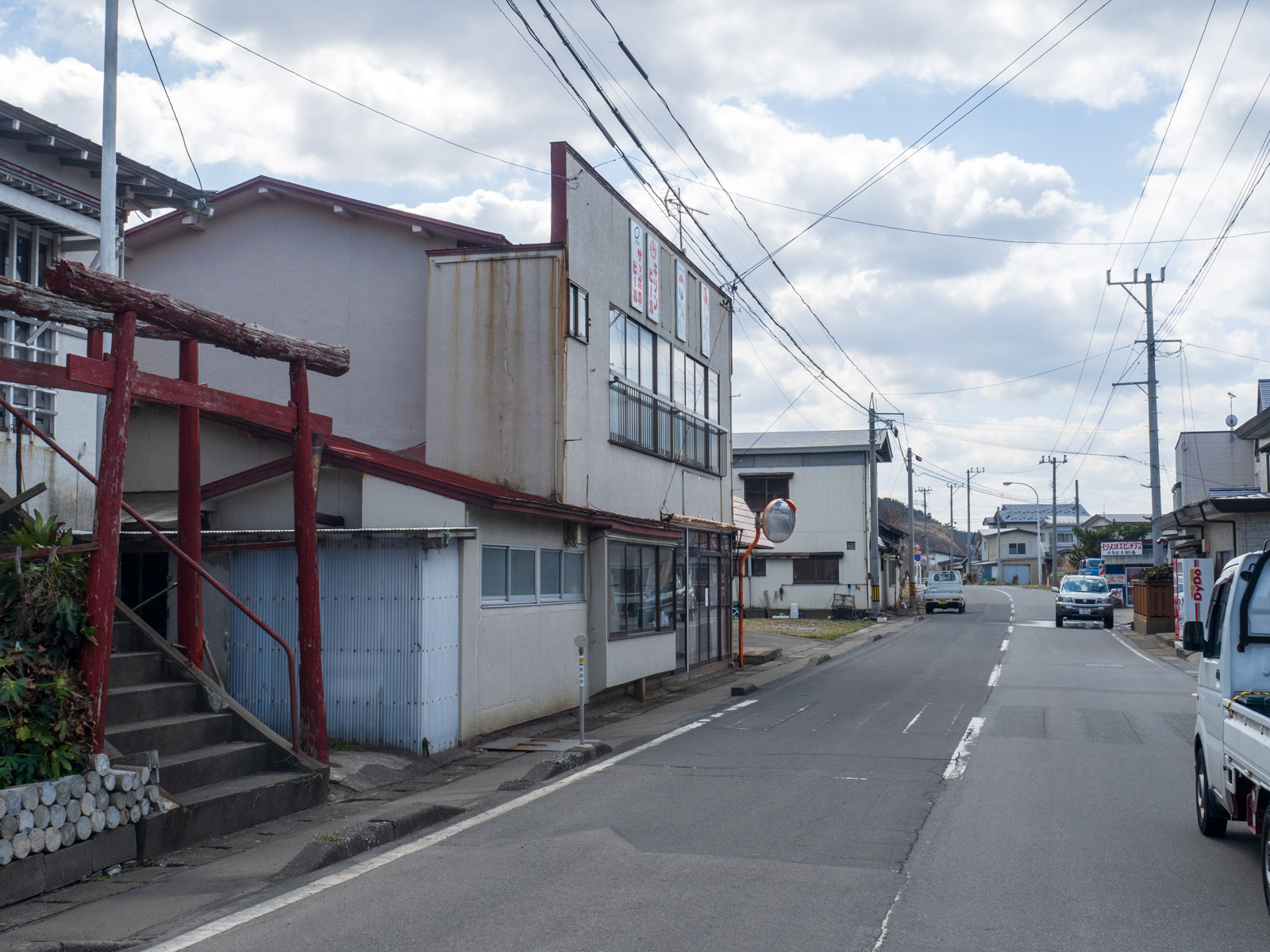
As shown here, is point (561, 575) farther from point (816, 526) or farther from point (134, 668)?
point (816, 526)

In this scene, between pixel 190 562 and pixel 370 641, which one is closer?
pixel 190 562

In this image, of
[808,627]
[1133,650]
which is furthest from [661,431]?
[808,627]

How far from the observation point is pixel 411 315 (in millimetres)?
16922

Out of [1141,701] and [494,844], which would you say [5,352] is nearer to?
[494,844]

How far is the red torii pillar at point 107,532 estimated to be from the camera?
7.14m

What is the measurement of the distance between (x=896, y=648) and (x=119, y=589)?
2154cm

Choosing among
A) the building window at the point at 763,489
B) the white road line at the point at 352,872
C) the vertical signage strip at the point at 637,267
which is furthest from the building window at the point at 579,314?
the building window at the point at 763,489

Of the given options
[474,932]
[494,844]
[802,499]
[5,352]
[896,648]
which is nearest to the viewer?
[474,932]

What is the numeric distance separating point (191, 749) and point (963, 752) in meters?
8.02

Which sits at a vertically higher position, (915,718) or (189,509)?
(189,509)

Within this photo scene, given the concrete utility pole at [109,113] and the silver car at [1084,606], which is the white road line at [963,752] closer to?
the concrete utility pole at [109,113]

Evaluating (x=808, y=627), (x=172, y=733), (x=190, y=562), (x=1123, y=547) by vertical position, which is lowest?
(x=808, y=627)

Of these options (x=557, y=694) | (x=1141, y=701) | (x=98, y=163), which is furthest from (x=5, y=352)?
(x=1141, y=701)

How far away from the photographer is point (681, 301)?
21469mm
